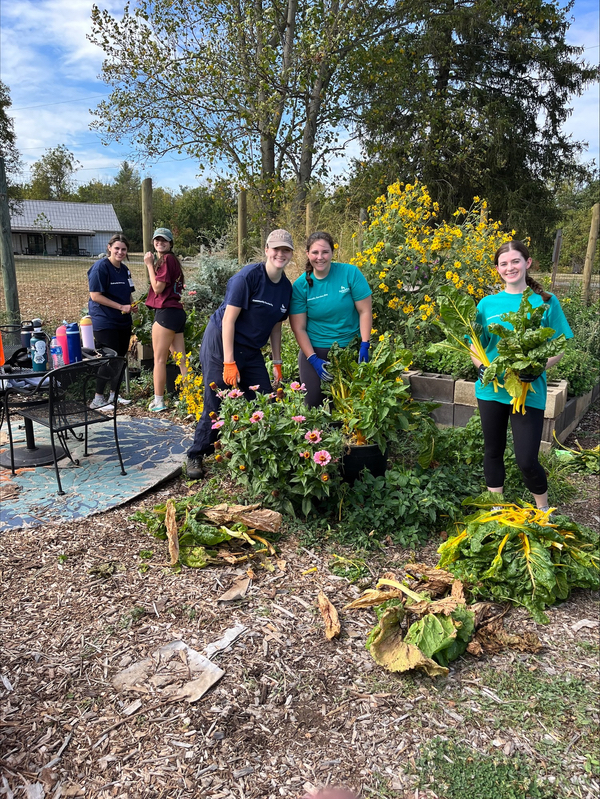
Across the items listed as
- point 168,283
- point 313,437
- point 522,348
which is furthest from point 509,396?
point 168,283

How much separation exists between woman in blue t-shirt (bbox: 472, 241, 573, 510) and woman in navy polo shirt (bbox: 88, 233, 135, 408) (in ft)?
11.7

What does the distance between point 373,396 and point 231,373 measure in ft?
3.09

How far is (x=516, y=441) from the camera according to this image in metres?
3.17

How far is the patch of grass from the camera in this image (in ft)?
5.95

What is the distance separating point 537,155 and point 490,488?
60.1 feet

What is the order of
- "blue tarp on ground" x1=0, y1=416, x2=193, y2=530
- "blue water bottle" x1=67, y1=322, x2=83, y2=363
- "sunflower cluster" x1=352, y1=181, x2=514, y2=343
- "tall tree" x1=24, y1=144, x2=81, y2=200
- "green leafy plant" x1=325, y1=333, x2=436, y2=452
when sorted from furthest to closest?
1. "tall tree" x1=24, y1=144, x2=81, y2=200
2. "sunflower cluster" x1=352, y1=181, x2=514, y2=343
3. "blue water bottle" x1=67, y1=322, x2=83, y2=363
4. "blue tarp on ground" x1=0, y1=416, x2=193, y2=530
5. "green leafy plant" x1=325, y1=333, x2=436, y2=452

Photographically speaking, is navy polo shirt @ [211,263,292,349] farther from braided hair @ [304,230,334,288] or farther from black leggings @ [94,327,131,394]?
black leggings @ [94,327,131,394]

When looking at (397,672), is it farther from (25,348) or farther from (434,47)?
(434,47)

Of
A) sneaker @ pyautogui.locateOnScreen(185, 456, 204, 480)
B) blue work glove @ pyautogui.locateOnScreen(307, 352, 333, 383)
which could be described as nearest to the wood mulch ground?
sneaker @ pyautogui.locateOnScreen(185, 456, 204, 480)

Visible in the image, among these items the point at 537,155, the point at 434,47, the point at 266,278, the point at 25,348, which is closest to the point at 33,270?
the point at 25,348

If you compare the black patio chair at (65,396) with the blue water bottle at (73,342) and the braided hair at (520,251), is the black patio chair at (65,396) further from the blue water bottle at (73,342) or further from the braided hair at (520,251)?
the braided hair at (520,251)

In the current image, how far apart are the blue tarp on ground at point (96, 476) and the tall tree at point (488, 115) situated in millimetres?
9370

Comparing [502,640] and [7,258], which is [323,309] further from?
[7,258]

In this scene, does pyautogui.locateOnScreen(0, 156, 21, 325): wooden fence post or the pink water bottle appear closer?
the pink water bottle
